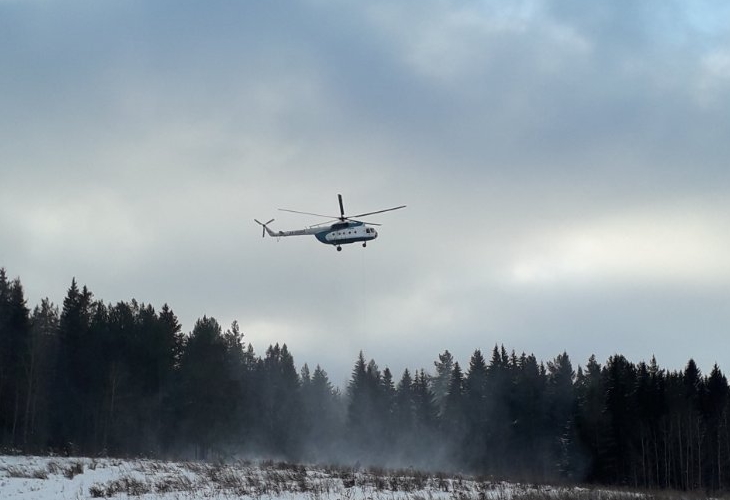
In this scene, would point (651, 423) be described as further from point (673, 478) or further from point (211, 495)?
point (211, 495)

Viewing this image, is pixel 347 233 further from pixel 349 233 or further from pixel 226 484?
pixel 226 484

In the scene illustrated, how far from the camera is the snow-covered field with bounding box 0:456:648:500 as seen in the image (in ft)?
103

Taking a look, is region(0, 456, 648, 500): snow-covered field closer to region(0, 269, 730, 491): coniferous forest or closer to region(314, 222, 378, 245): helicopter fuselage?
region(0, 269, 730, 491): coniferous forest

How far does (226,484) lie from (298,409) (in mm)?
79157

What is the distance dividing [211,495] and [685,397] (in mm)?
64365

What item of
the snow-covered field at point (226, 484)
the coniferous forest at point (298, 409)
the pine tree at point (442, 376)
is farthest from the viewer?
the pine tree at point (442, 376)

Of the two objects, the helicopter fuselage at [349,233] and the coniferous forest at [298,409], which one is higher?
the helicopter fuselage at [349,233]

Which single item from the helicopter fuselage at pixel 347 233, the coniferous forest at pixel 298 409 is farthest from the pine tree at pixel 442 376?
the helicopter fuselage at pixel 347 233

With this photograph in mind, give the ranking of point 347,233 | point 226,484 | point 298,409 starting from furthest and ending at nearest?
point 298,409 → point 347,233 → point 226,484

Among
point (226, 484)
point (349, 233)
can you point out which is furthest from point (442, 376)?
point (226, 484)

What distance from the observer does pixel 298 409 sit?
112938mm

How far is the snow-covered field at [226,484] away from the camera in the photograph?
3150 centimetres

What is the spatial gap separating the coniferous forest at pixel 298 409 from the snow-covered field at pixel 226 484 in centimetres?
1447

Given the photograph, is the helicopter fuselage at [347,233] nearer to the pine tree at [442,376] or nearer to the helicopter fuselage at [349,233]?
the helicopter fuselage at [349,233]
